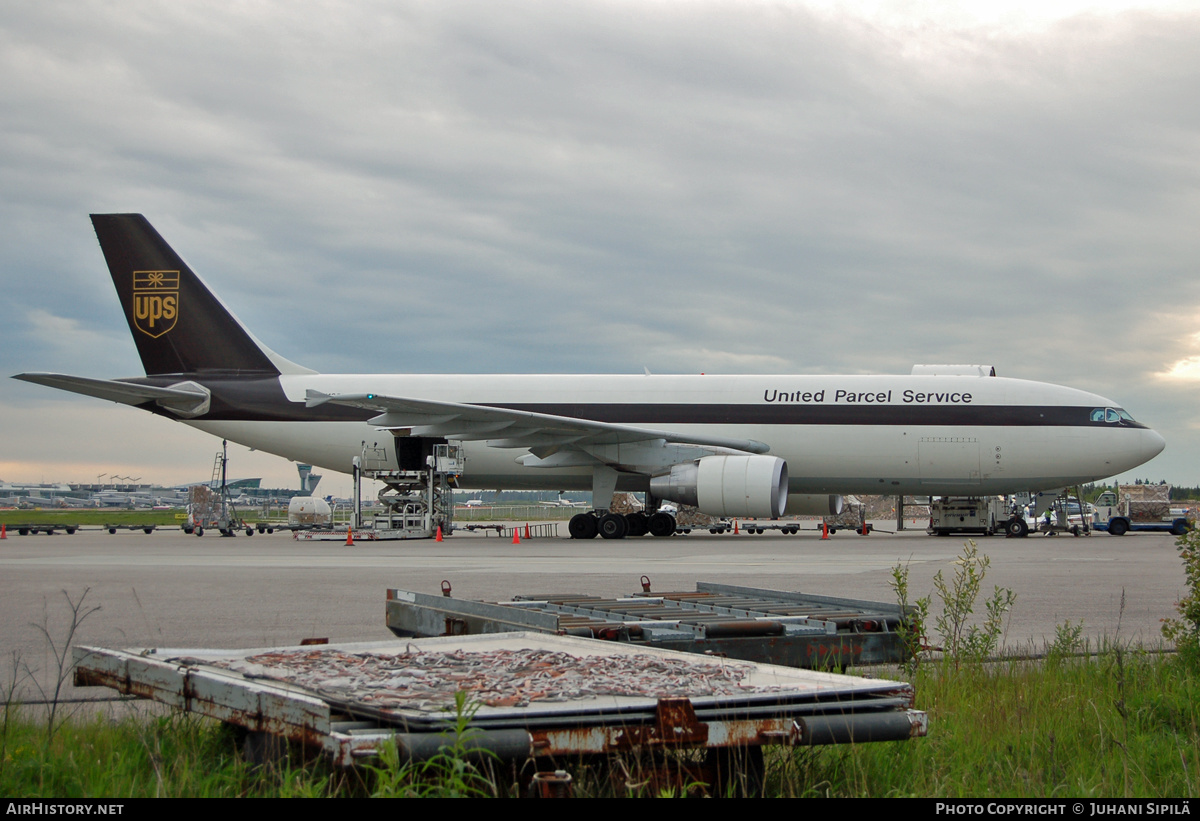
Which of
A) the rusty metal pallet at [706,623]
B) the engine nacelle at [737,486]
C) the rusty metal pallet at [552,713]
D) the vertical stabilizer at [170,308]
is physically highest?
the vertical stabilizer at [170,308]

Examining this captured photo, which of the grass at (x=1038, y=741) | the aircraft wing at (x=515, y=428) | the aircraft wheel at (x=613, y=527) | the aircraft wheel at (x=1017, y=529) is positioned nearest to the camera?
the grass at (x=1038, y=741)

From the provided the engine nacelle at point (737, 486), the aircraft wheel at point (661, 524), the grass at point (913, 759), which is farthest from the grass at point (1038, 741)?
the aircraft wheel at point (661, 524)

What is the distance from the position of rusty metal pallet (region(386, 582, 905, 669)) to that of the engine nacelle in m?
14.9

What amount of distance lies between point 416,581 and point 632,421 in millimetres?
13160

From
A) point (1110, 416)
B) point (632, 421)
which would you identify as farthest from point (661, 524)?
point (1110, 416)

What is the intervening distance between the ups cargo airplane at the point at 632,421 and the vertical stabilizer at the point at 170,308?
0.12ft

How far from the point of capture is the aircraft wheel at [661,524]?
25.2 meters

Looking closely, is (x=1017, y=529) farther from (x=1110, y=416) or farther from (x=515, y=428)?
(x=515, y=428)

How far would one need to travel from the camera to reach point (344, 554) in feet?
57.6

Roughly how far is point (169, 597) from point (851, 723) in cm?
852

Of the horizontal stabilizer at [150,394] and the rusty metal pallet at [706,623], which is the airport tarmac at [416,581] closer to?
the rusty metal pallet at [706,623]

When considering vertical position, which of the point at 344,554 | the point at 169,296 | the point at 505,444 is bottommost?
the point at 344,554
